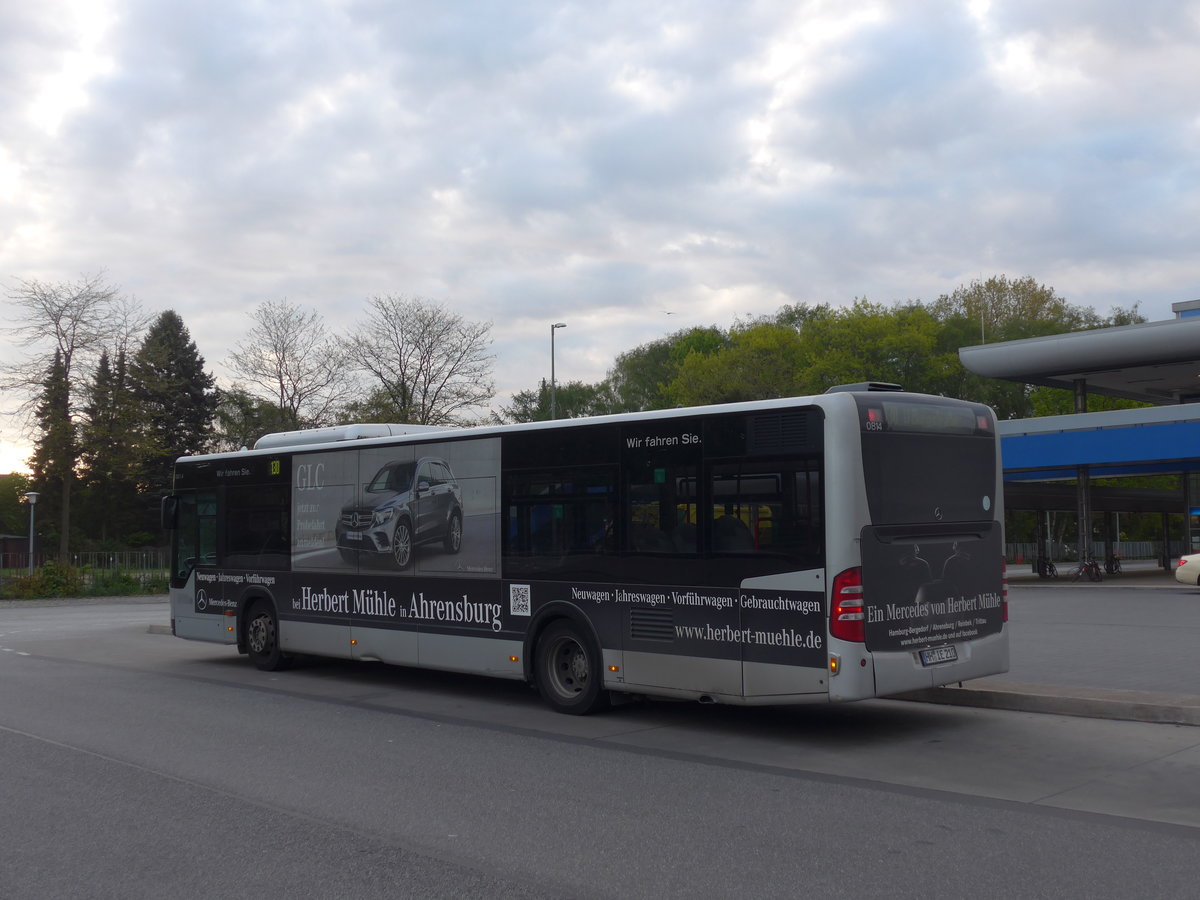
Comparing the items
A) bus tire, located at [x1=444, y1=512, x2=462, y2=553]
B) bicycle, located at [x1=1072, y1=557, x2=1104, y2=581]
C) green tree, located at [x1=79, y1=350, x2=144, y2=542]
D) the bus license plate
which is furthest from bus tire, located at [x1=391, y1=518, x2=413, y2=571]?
green tree, located at [x1=79, y1=350, x2=144, y2=542]

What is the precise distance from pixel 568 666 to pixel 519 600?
2.84ft

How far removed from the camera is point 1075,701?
10.6 metres

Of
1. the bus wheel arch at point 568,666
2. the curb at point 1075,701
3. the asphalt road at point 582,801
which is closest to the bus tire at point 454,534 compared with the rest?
the bus wheel arch at point 568,666

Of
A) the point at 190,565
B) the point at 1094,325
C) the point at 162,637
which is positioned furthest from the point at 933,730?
the point at 1094,325

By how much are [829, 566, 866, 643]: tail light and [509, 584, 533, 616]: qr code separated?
3.66 meters

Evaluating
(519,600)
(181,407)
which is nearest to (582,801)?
(519,600)

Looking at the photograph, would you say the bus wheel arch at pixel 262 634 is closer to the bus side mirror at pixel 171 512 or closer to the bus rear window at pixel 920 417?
the bus side mirror at pixel 171 512

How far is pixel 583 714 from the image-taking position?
11156 millimetres

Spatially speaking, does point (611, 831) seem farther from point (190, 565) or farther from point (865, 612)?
point (190, 565)

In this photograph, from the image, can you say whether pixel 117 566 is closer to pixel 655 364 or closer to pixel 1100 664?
pixel 1100 664

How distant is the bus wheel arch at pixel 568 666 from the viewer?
10.9 meters

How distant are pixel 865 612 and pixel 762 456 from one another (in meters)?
1.57

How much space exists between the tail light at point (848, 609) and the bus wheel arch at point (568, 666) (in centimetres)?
271

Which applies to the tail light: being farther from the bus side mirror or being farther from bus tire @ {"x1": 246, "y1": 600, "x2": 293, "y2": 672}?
the bus side mirror
